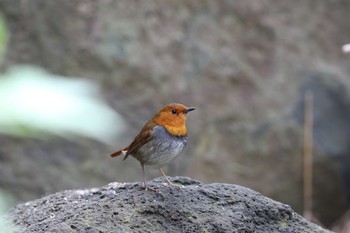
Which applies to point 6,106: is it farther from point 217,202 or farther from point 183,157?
point 183,157

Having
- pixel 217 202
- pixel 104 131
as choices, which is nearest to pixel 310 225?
pixel 217 202

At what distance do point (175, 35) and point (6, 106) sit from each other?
14.1 ft

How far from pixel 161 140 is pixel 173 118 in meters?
0.12

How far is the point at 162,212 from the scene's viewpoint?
7.30ft

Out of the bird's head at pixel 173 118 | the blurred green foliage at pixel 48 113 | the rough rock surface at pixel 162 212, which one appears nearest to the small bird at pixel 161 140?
the bird's head at pixel 173 118

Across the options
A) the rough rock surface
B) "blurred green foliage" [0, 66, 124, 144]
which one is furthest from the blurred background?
"blurred green foliage" [0, 66, 124, 144]

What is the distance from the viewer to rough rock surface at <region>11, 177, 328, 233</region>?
212cm

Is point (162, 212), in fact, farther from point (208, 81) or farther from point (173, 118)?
point (208, 81)

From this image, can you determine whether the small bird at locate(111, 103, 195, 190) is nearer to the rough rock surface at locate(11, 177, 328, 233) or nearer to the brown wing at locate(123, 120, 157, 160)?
the brown wing at locate(123, 120, 157, 160)

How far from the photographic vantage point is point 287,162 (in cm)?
507

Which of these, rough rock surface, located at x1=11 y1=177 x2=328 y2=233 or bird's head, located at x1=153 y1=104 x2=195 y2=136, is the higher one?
bird's head, located at x1=153 y1=104 x2=195 y2=136

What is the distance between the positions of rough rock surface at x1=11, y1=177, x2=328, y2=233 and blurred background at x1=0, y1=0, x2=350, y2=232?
191cm

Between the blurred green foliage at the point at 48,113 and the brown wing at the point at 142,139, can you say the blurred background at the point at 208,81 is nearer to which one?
the brown wing at the point at 142,139

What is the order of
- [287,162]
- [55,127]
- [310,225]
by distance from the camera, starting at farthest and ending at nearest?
1. [287,162]
2. [310,225]
3. [55,127]
